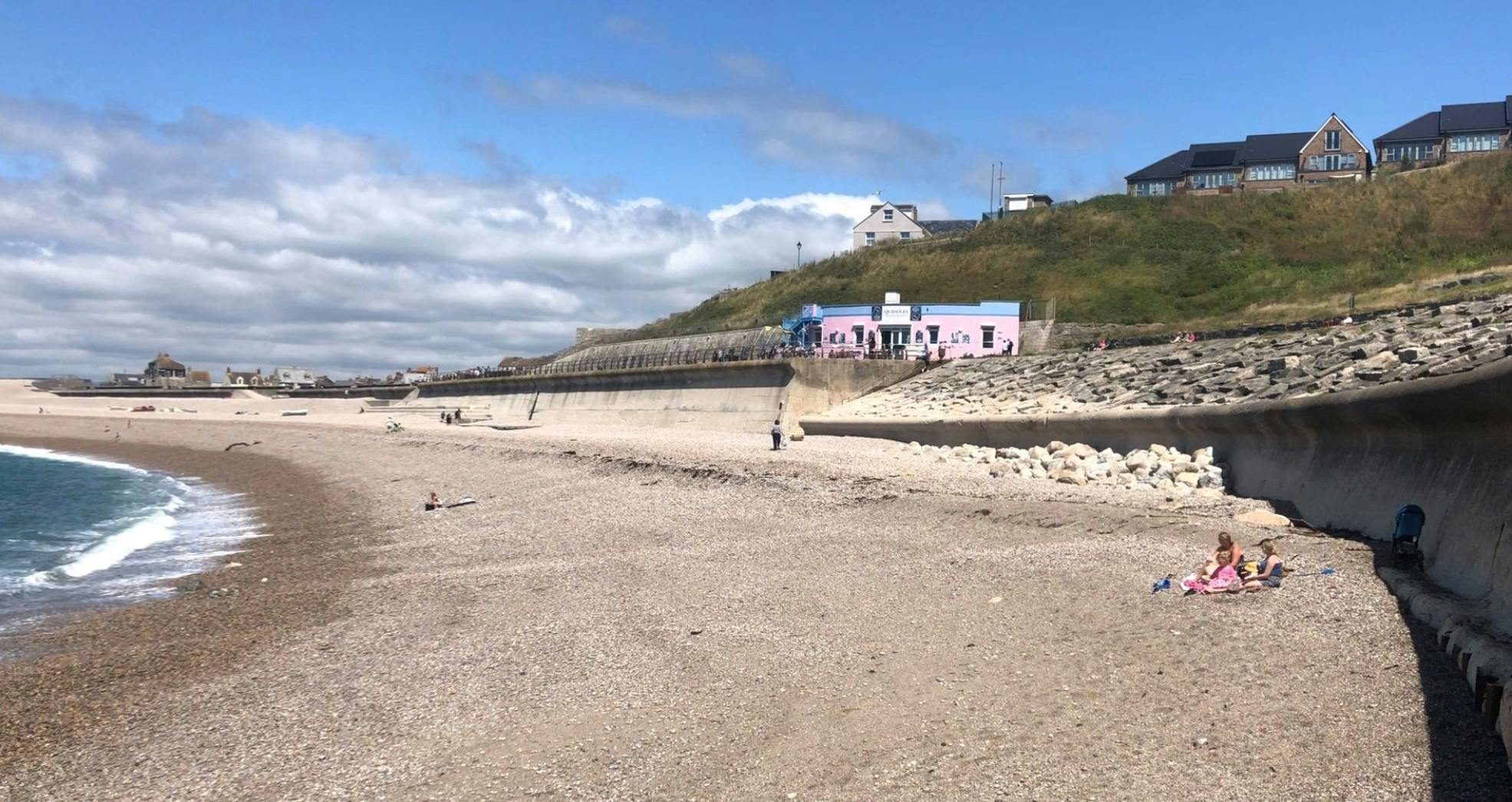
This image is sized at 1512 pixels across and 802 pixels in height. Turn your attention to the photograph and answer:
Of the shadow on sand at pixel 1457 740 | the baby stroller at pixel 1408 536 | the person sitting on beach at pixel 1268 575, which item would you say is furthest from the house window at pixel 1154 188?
the shadow on sand at pixel 1457 740

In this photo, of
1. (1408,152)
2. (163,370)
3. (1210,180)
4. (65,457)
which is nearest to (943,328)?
(65,457)

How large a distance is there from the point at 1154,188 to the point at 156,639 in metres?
93.1

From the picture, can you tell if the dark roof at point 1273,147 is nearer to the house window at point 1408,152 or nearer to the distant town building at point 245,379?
the house window at point 1408,152

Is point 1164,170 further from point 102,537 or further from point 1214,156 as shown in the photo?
point 102,537

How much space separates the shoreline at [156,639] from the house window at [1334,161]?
86.0 m

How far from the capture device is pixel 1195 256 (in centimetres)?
6756

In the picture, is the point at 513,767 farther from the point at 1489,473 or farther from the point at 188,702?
the point at 1489,473

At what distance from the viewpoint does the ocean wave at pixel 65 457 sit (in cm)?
4456

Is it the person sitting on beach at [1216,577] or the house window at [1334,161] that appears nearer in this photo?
the person sitting on beach at [1216,577]

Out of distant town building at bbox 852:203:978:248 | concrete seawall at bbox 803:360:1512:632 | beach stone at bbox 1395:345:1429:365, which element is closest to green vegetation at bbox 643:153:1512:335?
distant town building at bbox 852:203:978:248

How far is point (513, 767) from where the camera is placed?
7297 millimetres

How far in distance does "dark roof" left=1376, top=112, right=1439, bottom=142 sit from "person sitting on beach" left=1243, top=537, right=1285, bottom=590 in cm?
8933

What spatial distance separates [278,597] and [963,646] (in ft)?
32.0

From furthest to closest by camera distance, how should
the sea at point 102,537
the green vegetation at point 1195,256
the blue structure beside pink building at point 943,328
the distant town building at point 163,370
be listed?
the distant town building at point 163,370
the green vegetation at point 1195,256
the blue structure beside pink building at point 943,328
the sea at point 102,537
